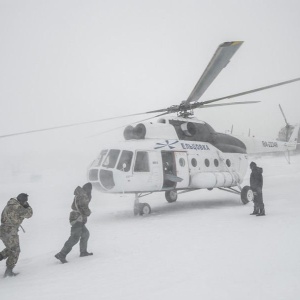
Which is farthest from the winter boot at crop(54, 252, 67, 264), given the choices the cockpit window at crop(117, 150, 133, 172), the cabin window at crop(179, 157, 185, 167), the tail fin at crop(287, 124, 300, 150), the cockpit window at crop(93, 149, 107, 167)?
the tail fin at crop(287, 124, 300, 150)

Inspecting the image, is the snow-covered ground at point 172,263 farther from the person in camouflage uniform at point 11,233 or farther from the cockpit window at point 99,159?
the cockpit window at point 99,159

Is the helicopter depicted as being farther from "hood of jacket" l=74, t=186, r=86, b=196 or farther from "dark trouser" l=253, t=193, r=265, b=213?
"hood of jacket" l=74, t=186, r=86, b=196

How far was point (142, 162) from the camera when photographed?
10656 millimetres

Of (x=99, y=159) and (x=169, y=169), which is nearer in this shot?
(x=99, y=159)

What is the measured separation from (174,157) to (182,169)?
1.86ft

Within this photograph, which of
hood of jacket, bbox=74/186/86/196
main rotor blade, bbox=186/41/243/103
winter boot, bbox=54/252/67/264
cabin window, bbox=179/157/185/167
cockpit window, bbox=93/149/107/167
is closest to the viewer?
winter boot, bbox=54/252/67/264

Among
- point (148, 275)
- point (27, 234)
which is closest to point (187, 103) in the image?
point (27, 234)

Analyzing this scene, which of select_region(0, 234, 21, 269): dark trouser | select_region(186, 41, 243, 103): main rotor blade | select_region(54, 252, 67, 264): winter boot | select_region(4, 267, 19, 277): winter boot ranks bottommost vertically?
select_region(54, 252, 67, 264): winter boot

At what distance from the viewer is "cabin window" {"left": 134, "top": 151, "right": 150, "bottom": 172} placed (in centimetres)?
1047

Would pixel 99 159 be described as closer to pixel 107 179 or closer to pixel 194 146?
pixel 107 179

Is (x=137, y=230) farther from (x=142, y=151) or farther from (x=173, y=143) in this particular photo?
(x=173, y=143)

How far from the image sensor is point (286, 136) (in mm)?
18469

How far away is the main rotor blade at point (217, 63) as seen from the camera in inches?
299

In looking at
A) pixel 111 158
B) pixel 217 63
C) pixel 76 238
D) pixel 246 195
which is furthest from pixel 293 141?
pixel 76 238
